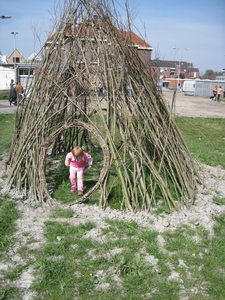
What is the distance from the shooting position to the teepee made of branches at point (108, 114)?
516cm

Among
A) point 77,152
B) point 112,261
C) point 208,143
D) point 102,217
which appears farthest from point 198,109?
point 112,261

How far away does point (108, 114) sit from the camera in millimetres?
5191

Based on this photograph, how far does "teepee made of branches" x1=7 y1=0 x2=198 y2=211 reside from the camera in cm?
516

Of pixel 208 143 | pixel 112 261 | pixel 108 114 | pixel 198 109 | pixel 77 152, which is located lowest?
pixel 112 261

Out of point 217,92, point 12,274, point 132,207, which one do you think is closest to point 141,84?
point 132,207

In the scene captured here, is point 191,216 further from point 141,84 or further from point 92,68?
point 92,68

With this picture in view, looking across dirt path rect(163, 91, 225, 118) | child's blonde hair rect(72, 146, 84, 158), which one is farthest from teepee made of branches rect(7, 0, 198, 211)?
dirt path rect(163, 91, 225, 118)

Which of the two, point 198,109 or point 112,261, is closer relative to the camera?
point 112,261

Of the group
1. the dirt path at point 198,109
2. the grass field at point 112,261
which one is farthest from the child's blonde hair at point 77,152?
the dirt path at point 198,109

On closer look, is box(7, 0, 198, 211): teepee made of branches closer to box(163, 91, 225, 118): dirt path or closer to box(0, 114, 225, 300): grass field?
box(0, 114, 225, 300): grass field

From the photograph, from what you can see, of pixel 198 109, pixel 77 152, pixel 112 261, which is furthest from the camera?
pixel 198 109

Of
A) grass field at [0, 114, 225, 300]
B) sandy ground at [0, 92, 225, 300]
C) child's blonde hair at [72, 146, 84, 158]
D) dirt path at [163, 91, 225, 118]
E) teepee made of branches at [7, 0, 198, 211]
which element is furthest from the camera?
dirt path at [163, 91, 225, 118]

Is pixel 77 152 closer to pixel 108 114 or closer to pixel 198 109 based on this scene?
pixel 108 114

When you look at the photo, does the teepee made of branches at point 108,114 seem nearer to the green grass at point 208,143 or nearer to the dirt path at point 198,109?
the green grass at point 208,143
